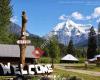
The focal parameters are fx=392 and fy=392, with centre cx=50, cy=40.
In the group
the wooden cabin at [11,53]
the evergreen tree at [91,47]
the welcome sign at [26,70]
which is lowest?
the welcome sign at [26,70]

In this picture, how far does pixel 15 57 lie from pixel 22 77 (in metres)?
25.7

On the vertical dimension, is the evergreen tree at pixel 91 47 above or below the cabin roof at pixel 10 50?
above

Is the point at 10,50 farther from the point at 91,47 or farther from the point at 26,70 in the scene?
the point at 91,47

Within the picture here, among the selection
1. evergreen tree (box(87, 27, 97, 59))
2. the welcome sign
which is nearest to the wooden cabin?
the welcome sign

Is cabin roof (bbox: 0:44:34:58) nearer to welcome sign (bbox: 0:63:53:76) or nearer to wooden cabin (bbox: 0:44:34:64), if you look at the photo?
wooden cabin (bbox: 0:44:34:64)

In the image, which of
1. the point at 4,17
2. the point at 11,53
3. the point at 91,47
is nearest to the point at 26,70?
the point at 11,53

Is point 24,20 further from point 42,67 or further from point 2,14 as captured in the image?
point 2,14

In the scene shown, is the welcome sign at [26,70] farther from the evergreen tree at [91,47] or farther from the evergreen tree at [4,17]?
the evergreen tree at [91,47]

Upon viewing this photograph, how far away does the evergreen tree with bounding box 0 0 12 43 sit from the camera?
89.6 meters

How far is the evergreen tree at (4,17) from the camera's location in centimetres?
8956

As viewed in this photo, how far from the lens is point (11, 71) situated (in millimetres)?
37750

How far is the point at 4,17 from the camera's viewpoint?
8981 cm

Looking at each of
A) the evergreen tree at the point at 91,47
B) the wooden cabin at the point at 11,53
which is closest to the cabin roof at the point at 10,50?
the wooden cabin at the point at 11,53

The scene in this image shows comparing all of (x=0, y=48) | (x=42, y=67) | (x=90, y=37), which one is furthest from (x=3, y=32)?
(x=90, y=37)
